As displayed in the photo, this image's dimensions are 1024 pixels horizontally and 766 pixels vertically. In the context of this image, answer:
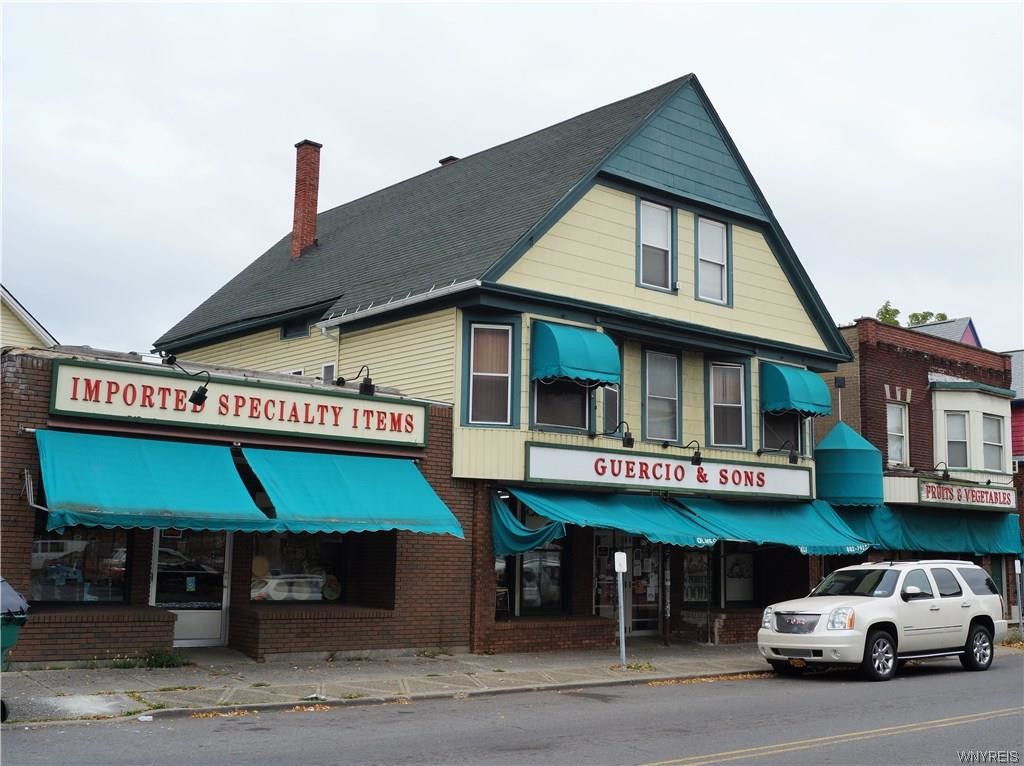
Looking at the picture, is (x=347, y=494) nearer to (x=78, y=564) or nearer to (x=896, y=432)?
(x=78, y=564)

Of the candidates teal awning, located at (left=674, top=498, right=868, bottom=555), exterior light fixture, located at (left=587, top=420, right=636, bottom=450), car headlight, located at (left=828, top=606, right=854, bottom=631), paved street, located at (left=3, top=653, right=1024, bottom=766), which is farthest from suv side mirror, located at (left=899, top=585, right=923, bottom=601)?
exterior light fixture, located at (left=587, top=420, right=636, bottom=450)

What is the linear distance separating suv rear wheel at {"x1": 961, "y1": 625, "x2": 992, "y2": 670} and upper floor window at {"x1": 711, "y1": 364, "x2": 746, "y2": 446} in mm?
6090

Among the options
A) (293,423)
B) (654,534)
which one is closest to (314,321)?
(293,423)

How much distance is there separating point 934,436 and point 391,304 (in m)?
16.6

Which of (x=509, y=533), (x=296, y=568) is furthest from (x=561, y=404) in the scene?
(x=296, y=568)

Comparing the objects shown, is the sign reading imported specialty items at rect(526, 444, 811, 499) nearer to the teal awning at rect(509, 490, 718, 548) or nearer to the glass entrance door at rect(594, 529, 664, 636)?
the teal awning at rect(509, 490, 718, 548)

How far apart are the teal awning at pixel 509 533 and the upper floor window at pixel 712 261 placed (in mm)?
6527

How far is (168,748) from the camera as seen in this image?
10094 millimetres

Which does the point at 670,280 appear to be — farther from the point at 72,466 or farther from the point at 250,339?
the point at 72,466

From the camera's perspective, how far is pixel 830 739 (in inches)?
432

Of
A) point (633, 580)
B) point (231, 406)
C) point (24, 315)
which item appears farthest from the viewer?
point (24, 315)

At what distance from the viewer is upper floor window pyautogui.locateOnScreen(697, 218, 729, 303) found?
22.5 metres

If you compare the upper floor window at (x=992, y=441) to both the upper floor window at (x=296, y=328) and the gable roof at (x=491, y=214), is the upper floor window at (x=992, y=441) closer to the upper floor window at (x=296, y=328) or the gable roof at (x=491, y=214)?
the gable roof at (x=491, y=214)

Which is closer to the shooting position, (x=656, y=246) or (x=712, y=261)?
(x=656, y=246)
